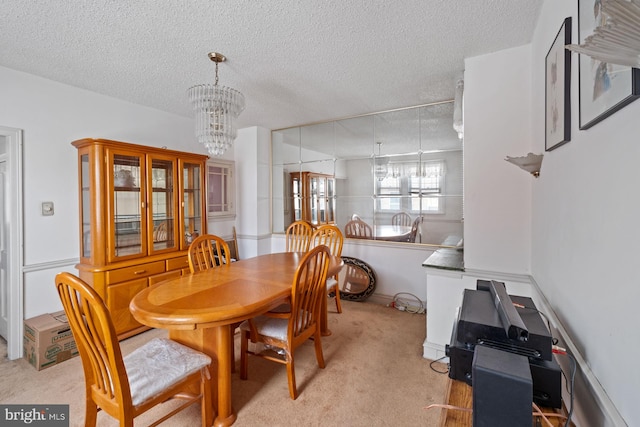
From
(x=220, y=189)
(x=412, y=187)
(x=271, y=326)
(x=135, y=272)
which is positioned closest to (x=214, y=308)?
(x=271, y=326)

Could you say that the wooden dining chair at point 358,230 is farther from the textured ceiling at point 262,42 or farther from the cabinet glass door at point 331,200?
the textured ceiling at point 262,42

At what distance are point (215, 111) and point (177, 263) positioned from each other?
180 cm

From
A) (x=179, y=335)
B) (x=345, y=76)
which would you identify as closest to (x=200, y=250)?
(x=179, y=335)

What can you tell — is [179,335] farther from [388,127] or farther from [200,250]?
[388,127]

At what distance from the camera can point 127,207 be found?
2.70m

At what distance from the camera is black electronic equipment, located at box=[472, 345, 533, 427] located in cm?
62

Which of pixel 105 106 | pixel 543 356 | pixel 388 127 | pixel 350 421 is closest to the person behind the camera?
pixel 543 356

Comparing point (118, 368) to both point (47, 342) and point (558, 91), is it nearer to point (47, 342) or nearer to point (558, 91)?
point (47, 342)

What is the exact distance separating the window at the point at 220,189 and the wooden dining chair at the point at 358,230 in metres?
1.76

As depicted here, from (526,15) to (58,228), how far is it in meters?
3.96

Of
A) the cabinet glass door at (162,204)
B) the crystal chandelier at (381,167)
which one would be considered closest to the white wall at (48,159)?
the cabinet glass door at (162,204)

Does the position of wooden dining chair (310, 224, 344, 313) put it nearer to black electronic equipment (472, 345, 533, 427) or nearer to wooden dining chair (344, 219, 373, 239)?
wooden dining chair (344, 219, 373, 239)

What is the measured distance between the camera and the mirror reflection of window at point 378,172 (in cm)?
312

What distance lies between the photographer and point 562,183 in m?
1.21
